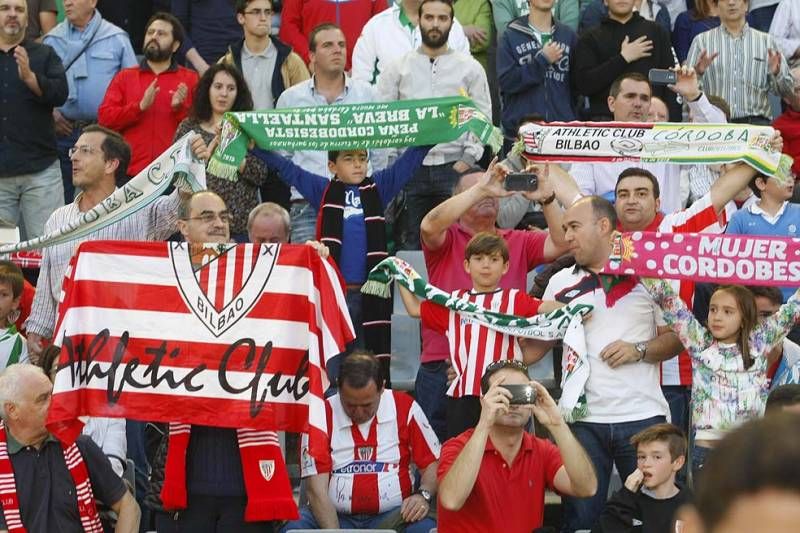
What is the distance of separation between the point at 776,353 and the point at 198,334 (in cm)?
297

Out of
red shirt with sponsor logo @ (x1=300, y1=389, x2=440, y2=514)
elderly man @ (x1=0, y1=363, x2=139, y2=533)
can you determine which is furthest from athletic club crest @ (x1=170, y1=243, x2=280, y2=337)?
red shirt with sponsor logo @ (x1=300, y1=389, x2=440, y2=514)

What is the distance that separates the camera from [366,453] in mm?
7352

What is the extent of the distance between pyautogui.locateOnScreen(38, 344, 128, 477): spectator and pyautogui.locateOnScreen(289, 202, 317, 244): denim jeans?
236cm

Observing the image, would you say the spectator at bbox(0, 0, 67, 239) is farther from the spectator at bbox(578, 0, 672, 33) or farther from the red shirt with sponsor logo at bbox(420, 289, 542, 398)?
the red shirt with sponsor logo at bbox(420, 289, 542, 398)

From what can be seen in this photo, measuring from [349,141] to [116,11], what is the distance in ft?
18.4

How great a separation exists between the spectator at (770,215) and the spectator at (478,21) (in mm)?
3711

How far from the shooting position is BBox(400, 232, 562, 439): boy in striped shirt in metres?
7.16

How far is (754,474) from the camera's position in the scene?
100 centimetres

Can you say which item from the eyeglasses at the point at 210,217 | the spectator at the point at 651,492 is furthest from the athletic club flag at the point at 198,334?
the spectator at the point at 651,492

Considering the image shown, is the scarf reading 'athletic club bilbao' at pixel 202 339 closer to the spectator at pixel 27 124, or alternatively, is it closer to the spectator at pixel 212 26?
the spectator at pixel 27 124

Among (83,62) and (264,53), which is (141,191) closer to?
(264,53)

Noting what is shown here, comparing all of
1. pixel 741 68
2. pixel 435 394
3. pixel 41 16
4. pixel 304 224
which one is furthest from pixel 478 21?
pixel 435 394

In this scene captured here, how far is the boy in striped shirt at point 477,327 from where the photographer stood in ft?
23.5

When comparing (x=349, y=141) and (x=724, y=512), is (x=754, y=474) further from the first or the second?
(x=349, y=141)
